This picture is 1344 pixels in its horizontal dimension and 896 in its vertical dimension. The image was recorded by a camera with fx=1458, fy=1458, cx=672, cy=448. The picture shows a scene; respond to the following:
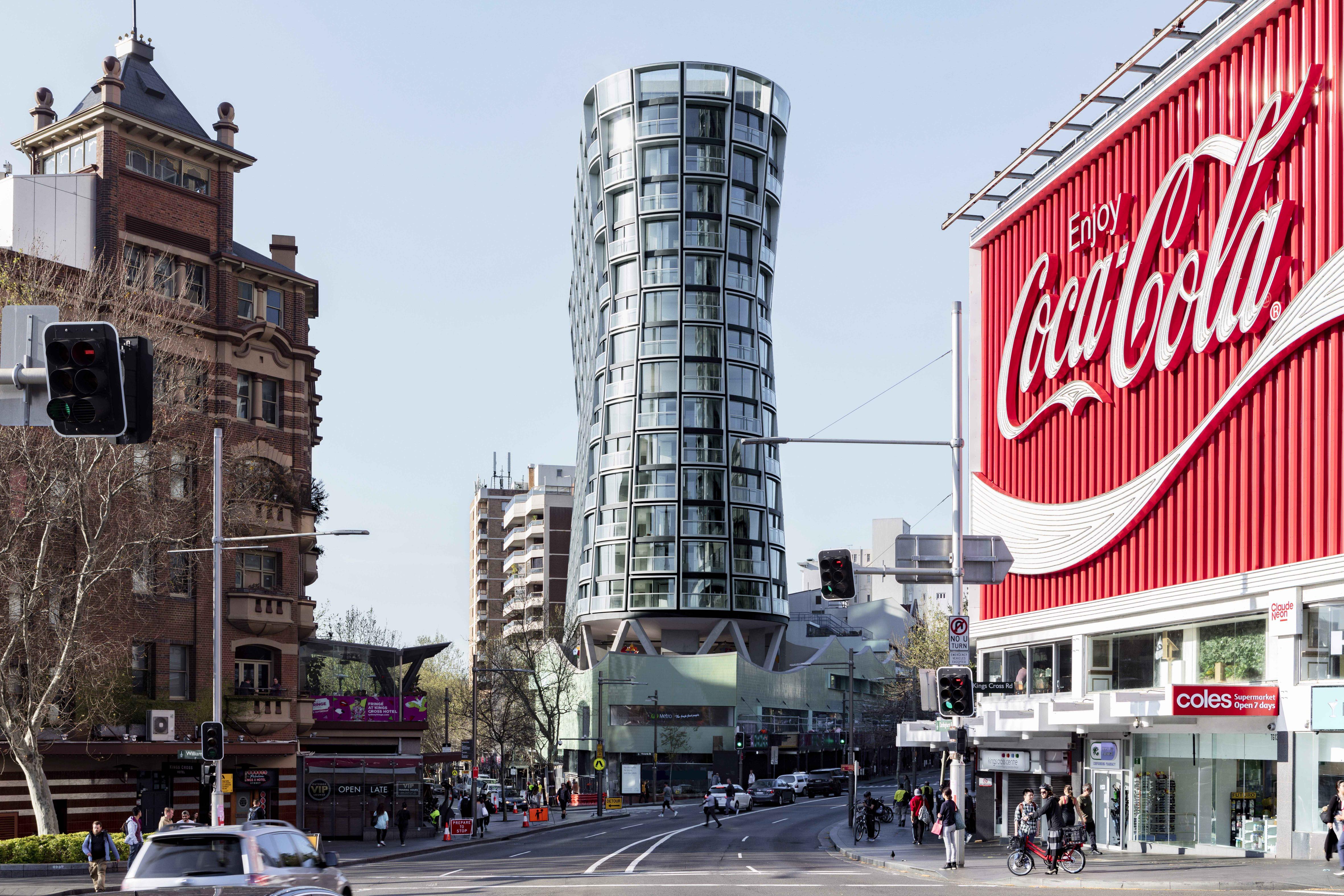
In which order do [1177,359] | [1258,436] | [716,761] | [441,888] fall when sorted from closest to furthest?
1. [441,888]
2. [1258,436]
3. [1177,359]
4. [716,761]

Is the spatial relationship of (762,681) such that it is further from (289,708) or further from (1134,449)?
(1134,449)

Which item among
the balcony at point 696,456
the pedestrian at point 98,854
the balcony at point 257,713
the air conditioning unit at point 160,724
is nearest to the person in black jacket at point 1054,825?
the pedestrian at point 98,854

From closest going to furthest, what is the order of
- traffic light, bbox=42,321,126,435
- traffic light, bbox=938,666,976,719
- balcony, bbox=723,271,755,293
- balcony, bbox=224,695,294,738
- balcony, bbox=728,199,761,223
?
1. traffic light, bbox=42,321,126,435
2. traffic light, bbox=938,666,976,719
3. balcony, bbox=224,695,294,738
4. balcony, bbox=728,199,761,223
5. balcony, bbox=723,271,755,293

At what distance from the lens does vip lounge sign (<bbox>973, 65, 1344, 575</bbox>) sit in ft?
109

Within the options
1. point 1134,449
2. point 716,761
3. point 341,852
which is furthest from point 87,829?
point 716,761

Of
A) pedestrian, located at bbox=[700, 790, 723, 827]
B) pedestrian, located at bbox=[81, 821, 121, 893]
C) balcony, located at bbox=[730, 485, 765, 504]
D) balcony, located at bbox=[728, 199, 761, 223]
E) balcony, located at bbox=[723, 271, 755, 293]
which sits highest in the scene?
Answer: balcony, located at bbox=[728, 199, 761, 223]

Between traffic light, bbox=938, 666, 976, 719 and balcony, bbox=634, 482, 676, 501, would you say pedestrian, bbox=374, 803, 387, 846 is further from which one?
balcony, bbox=634, 482, 676, 501

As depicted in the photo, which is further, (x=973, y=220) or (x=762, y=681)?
(x=762, y=681)

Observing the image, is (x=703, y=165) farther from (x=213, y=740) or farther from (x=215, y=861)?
(x=215, y=861)

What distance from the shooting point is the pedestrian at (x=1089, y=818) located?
115ft

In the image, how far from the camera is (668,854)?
41562mm

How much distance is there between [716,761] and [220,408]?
69.2m

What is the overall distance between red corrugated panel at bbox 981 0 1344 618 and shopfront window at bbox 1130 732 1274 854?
4.05 meters

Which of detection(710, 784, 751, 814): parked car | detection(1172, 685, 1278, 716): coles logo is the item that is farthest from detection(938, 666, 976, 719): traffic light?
detection(710, 784, 751, 814): parked car
